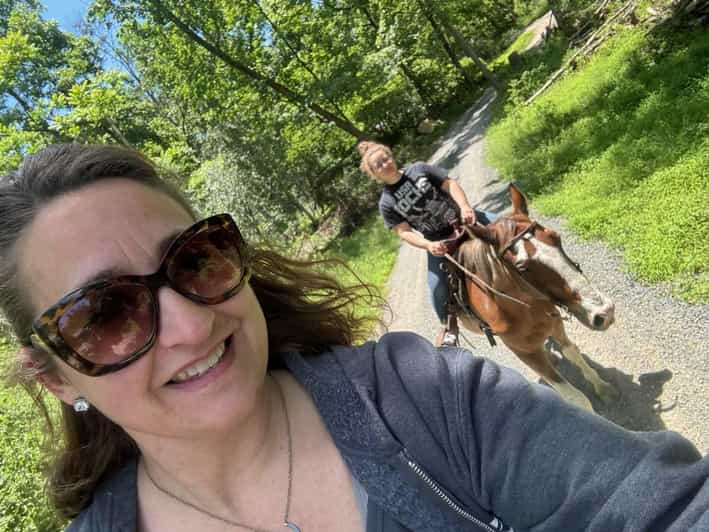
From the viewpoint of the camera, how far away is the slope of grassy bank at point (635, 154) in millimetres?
5121

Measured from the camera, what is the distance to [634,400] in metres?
3.95

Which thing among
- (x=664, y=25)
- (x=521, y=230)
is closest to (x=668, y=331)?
(x=521, y=230)

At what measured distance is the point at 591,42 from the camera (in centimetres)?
1331

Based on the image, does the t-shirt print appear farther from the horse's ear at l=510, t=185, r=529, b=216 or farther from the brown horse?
the horse's ear at l=510, t=185, r=529, b=216

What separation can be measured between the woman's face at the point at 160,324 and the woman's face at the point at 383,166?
3.63m

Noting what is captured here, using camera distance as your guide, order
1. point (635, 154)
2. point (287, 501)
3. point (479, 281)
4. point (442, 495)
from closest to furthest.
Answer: point (442, 495)
point (287, 501)
point (479, 281)
point (635, 154)

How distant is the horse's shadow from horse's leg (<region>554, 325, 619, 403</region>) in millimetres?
54

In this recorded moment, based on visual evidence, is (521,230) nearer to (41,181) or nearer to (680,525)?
(680,525)

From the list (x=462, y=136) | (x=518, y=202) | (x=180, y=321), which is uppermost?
(x=180, y=321)

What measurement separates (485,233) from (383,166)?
Answer: 1532 mm

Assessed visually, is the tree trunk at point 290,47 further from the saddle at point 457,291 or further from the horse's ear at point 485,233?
the horse's ear at point 485,233

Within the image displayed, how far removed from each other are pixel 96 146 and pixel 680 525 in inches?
77.5

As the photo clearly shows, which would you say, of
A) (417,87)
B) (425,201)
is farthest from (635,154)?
(417,87)

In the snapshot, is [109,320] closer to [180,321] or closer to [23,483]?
[180,321]
